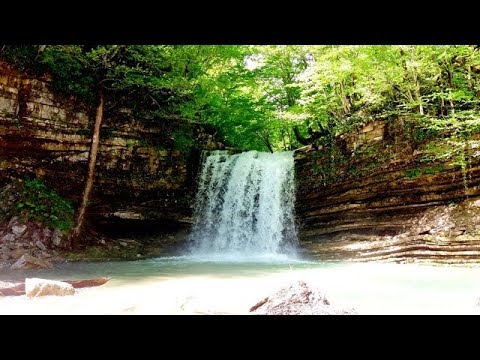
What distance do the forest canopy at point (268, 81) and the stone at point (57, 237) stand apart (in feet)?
17.6

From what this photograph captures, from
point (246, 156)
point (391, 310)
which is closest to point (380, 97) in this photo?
point (246, 156)

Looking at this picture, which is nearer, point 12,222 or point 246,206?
point 12,222

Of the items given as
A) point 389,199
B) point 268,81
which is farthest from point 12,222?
point 268,81

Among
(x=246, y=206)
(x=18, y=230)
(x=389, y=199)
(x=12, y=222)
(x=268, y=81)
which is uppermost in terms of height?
(x=268, y=81)

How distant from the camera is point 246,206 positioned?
1595 cm

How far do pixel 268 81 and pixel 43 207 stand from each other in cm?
1379

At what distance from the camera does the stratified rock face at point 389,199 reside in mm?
10719

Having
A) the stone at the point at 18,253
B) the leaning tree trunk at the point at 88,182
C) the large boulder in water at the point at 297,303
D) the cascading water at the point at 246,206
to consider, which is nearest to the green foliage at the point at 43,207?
the leaning tree trunk at the point at 88,182

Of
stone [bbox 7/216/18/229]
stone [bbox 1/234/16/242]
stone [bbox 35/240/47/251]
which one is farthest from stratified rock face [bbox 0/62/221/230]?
stone [bbox 35/240/47/251]

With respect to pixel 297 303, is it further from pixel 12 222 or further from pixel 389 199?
pixel 12 222

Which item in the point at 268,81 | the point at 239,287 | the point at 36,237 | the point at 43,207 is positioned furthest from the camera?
the point at 268,81

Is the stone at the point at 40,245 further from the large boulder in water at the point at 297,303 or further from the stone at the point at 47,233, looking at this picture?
the large boulder in water at the point at 297,303
